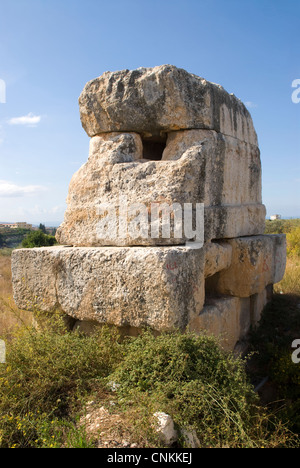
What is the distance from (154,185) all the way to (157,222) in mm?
347

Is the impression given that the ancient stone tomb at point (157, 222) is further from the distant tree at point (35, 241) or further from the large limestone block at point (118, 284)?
the distant tree at point (35, 241)

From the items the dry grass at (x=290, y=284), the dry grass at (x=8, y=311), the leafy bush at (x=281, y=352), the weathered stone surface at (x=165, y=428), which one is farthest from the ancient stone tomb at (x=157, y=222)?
the dry grass at (x=290, y=284)

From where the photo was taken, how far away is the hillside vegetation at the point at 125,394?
189 cm

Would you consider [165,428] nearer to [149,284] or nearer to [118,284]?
[149,284]

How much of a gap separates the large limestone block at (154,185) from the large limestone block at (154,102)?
13 centimetres

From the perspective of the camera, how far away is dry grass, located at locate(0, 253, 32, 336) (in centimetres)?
325

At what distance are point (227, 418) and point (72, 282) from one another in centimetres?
163

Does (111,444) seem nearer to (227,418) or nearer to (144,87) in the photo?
(227,418)

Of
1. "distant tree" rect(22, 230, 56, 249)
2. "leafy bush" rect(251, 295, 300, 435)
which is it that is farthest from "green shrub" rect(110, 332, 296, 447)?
"distant tree" rect(22, 230, 56, 249)

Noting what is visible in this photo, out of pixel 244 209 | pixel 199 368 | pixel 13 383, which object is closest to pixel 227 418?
pixel 199 368

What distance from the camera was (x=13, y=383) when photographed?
2.30m

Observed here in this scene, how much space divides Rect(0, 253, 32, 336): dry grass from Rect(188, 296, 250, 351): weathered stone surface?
1449 mm

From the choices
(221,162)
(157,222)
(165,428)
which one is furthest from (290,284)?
(165,428)

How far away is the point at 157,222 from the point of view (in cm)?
290
